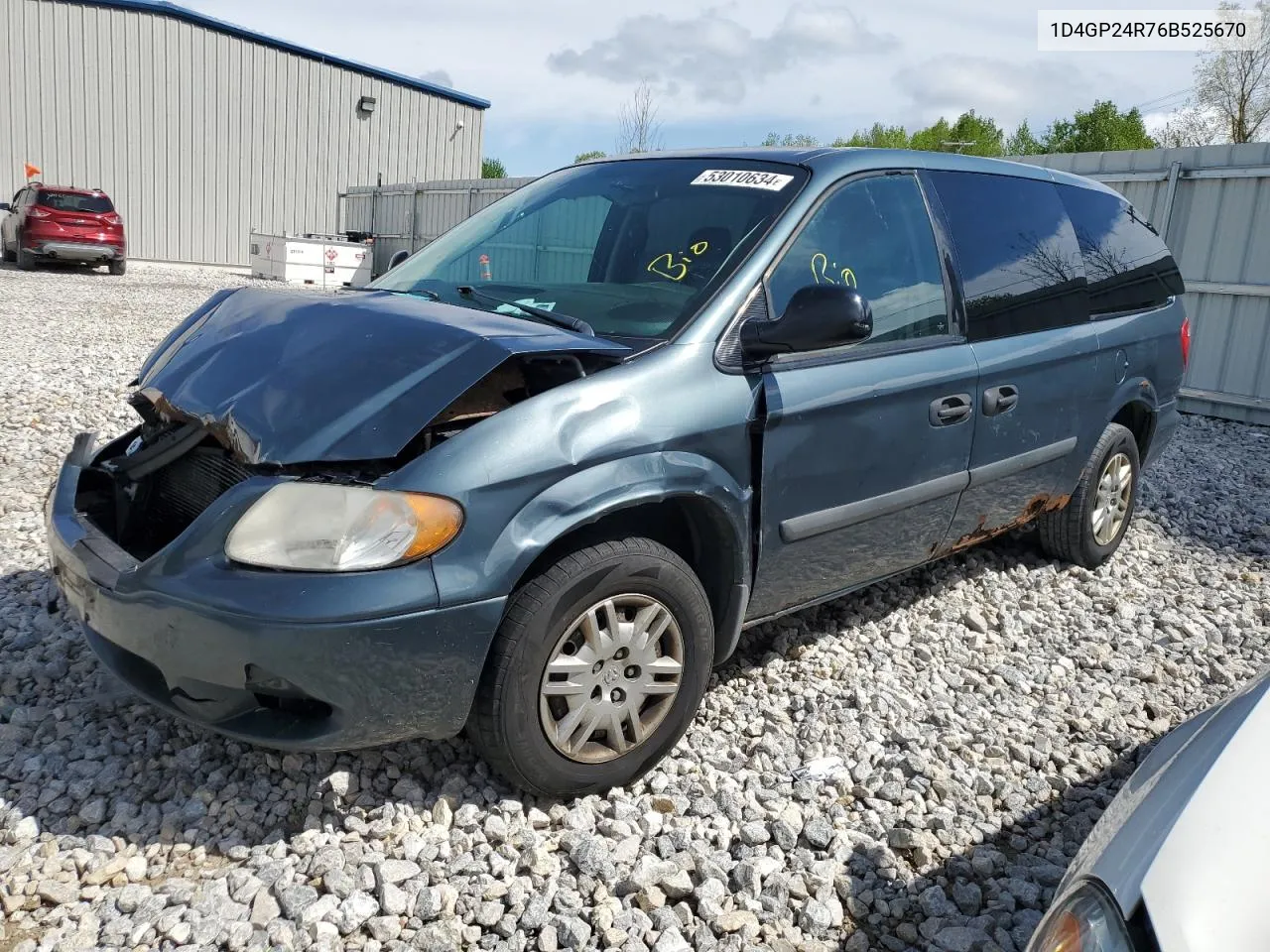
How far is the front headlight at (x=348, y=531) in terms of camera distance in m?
2.29

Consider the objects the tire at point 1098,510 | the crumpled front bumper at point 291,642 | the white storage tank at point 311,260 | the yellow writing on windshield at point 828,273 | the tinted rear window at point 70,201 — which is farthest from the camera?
the tinted rear window at point 70,201

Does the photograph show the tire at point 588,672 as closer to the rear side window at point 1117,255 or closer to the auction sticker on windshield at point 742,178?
the auction sticker on windshield at point 742,178

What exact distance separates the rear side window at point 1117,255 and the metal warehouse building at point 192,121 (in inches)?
1078

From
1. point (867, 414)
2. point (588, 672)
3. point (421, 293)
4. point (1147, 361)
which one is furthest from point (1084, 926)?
point (1147, 361)

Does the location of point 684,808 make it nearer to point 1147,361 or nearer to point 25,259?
point 1147,361

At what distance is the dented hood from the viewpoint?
95.7 inches

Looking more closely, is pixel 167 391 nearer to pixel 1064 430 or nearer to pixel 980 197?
pixel 980 197

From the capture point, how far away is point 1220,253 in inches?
373

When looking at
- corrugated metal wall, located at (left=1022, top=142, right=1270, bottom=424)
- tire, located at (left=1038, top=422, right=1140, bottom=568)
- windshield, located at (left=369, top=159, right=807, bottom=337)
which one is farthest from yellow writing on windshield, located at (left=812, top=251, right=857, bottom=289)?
corrugated metal wall, located at (left=1022, top=142, right=1270, bottom=424)

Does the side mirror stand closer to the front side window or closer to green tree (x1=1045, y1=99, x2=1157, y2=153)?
the front side window

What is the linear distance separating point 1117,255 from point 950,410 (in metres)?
1.76

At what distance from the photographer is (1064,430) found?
4.21 metres

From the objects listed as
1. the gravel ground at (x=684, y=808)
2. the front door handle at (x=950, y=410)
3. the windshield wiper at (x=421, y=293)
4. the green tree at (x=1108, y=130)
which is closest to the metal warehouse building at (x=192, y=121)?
the gravel ground at (x=684, y=808)

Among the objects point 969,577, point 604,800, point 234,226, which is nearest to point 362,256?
point 234,226
